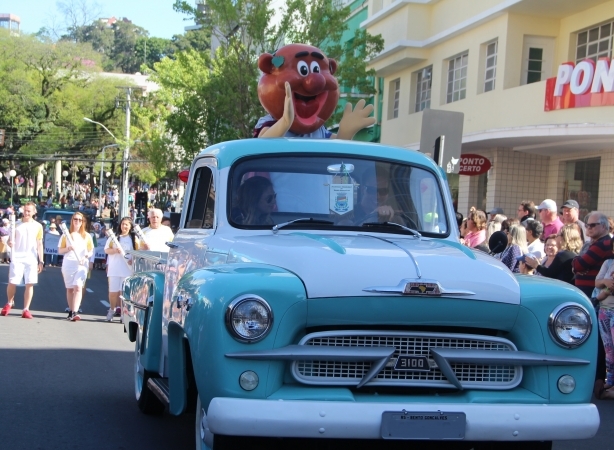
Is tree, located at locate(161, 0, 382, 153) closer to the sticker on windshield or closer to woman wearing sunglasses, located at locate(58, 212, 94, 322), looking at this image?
woman wearing sunglasses, located at locate(58, 212, 94, 322)

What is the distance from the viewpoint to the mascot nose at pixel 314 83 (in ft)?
32.8

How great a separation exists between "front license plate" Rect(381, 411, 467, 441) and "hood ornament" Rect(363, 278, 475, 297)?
1.93 ft

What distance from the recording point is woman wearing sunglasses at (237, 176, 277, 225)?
6.27 m

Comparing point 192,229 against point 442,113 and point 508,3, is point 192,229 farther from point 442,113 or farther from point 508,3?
point 508,3

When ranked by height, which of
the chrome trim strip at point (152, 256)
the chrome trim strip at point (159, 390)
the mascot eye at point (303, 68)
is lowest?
the chrome trim strip at point (159, 390)

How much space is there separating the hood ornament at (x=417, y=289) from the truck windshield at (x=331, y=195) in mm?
1295

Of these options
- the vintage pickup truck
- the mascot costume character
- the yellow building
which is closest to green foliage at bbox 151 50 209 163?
the yellow building

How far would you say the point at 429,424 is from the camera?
4.73 metres

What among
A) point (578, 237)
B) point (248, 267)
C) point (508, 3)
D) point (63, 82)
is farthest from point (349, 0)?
point (63, 82)

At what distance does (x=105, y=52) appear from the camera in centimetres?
13938

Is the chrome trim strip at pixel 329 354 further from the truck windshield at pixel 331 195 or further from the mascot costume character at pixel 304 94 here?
the mascot costume character at pixel 304 94

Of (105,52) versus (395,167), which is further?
(105,52)

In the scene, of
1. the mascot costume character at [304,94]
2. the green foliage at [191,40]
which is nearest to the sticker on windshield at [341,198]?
the mascot costume character at [304,94]

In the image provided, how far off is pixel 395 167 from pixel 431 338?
194cm
